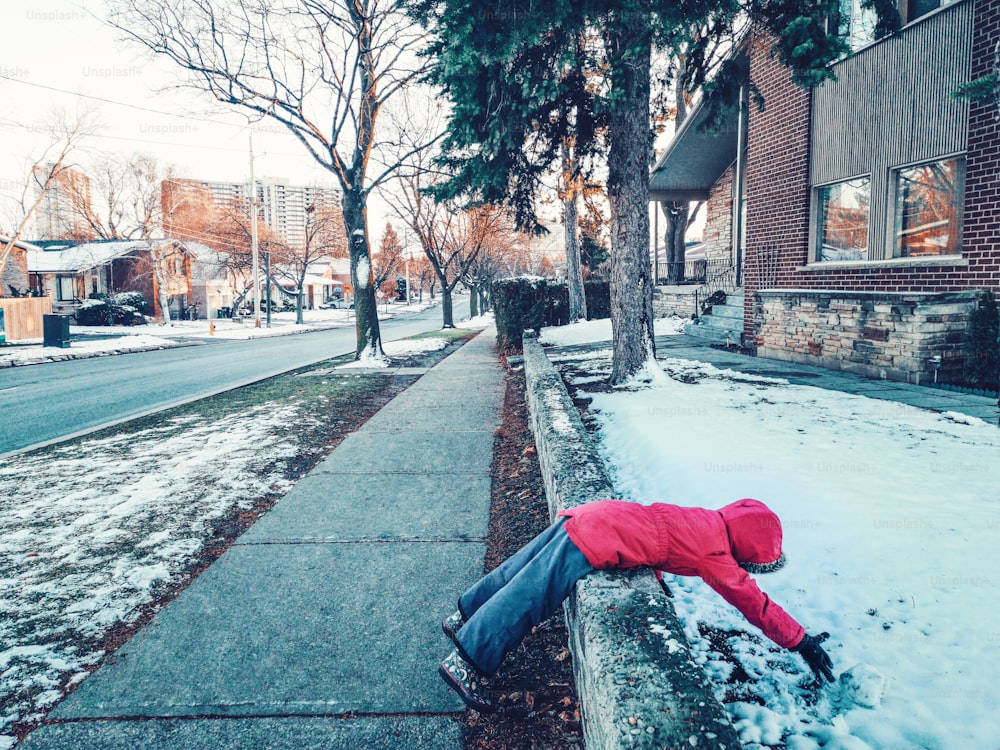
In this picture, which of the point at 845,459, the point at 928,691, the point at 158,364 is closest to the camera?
the point at 928,691

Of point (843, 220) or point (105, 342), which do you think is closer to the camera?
point (843, 220)

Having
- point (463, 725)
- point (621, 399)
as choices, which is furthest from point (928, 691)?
point (621, 399)

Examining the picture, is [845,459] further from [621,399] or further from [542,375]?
[542,375]

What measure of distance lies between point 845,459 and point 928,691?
2.53 m

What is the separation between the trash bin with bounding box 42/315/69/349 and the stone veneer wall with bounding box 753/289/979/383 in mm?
21240

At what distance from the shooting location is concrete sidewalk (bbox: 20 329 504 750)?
2434 millimetres

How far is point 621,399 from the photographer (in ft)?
24.1

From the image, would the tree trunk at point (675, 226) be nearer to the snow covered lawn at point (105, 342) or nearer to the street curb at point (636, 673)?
the snow covered lawn at point (105, 342)

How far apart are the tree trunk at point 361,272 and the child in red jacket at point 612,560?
12.5 metres

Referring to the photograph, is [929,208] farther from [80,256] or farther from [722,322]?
[80,256]

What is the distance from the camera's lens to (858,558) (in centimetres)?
324

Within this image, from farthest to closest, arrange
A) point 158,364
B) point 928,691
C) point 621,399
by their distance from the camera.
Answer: point 158,364 → point 621,399 → point 928,691

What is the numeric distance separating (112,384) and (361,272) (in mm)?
5610

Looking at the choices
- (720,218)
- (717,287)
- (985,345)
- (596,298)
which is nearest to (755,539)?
(985,345)
